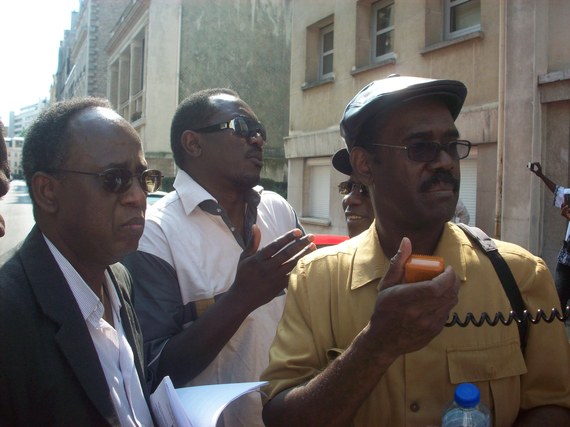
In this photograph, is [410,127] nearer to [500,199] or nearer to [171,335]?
[171,335]

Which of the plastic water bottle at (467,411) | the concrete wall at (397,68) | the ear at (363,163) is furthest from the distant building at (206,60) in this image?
the plastic water bottle at (467,411)

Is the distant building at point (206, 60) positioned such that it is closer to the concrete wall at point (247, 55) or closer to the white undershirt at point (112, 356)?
the concrete wall at point (247, 55)

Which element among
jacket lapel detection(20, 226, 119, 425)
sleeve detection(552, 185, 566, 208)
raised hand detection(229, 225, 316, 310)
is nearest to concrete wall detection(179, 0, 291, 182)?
sleeve detection(552, 185, 566, 208)

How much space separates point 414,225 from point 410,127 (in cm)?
34

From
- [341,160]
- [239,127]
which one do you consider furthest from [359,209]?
[239,127]

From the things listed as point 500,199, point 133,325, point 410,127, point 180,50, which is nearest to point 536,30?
point 500,199

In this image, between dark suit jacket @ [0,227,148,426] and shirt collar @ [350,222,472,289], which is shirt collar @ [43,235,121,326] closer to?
dark suit jacket @ [0,227,148,426]

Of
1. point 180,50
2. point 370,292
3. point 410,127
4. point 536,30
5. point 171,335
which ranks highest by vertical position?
point 180,50

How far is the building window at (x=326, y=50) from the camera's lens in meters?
13.8

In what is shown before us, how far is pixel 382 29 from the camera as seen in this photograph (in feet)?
38.8

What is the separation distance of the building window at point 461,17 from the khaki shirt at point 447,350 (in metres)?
8.49

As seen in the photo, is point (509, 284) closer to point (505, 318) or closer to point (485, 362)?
point (505, 318)

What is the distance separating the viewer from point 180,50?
20391 mm

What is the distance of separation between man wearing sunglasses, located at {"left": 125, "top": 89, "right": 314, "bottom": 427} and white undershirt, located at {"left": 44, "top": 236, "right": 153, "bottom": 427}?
0.38 metres
